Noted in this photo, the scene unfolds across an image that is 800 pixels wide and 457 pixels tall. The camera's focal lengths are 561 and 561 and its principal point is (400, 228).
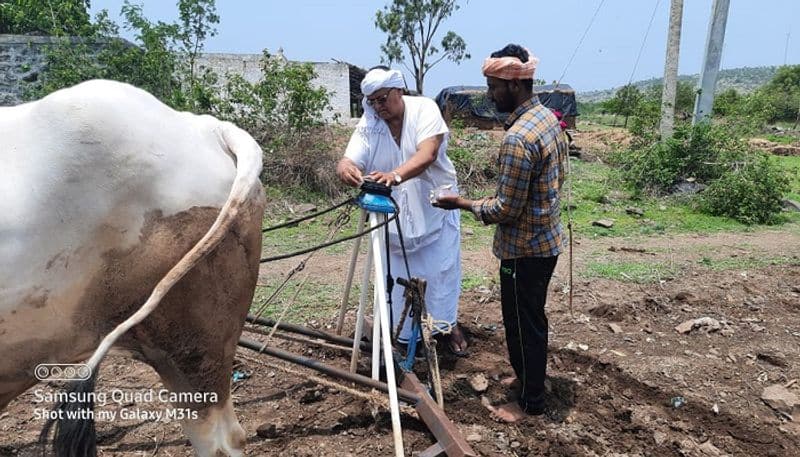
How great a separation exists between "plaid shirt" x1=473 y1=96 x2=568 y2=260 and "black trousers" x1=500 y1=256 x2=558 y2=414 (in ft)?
0.27

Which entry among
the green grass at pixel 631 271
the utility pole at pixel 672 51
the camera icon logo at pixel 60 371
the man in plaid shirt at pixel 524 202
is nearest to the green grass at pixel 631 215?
the green grass at pixel 631 271

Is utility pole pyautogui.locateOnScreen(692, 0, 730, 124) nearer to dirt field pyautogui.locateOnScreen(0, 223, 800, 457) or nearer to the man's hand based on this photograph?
dirt field pyautogui.locateOnScreen(0, 223, 800, 457)

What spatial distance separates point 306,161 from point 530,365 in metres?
6.72

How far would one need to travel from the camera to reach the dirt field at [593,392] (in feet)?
9.29

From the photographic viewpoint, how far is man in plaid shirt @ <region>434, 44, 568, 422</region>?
2646 mm

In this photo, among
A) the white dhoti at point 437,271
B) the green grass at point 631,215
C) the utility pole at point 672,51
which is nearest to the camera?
the white dhoti at point 437,271

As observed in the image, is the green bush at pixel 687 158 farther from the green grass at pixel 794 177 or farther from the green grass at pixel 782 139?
the green grass at pixel 782 139

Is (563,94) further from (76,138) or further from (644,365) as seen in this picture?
(76,138)

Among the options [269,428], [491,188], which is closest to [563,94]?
[491,188]

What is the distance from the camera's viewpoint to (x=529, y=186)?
272 cm

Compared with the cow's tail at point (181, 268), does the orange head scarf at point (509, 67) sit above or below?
above

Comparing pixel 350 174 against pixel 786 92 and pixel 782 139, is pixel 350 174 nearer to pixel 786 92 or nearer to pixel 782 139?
pixel 782 139

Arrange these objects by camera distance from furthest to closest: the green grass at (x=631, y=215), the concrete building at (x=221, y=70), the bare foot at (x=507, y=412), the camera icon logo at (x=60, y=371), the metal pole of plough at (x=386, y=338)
A: 1. the concrete building at (x=221, y=70)
2. the green grass at (x=631, y=215)
3. the bare foot at (x=507, y=412)
4. the metal pole of plough at (x=386, y=338)
5. the camera icon logo at (x=60, y=371)

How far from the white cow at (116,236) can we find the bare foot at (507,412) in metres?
1.72
